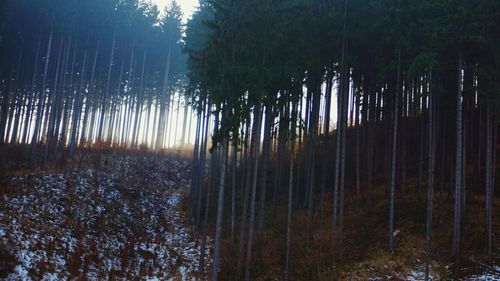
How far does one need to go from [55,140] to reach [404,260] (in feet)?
72.7

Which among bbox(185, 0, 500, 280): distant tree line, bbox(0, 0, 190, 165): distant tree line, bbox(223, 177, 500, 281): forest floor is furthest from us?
bbox(0, 0, 190, 165): distant tree line

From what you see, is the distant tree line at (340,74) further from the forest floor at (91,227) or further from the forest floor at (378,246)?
the forest floor at (91,227)

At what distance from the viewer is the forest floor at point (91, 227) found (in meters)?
14.2

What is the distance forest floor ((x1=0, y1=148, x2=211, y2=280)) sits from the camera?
14180 millimetres

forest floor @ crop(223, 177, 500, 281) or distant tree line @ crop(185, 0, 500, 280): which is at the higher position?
distant tree line @ crop(185, 0, 500, 280)

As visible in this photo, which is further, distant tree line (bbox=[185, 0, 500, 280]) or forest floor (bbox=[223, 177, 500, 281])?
distant tree line (bbox=[185, 0, 500, 280])

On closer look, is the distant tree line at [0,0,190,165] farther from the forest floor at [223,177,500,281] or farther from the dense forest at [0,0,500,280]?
the forest floor at [223,177,500,281]

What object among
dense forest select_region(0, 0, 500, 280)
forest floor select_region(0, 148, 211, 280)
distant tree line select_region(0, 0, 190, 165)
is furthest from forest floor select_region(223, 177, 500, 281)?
distant tree line select_region(0, 0, 190, 165)

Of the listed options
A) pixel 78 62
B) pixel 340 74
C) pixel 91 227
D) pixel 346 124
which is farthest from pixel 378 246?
pixel 78 62

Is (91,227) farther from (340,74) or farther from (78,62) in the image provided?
(78,62)

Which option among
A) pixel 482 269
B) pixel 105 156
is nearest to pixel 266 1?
pixel 482 269

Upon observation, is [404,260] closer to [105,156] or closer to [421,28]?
[421,28]

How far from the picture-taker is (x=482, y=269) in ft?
44.5

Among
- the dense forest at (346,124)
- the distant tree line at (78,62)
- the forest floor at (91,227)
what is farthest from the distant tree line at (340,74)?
the distant tree line at (78,62)
